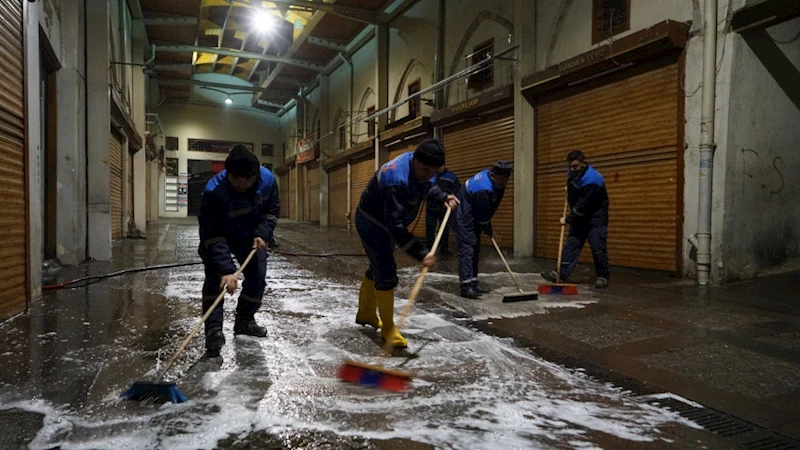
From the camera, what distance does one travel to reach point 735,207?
6.60m

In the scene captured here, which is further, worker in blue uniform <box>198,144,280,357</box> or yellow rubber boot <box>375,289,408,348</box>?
yellow rubber boot <box>375,289,408,348</box>

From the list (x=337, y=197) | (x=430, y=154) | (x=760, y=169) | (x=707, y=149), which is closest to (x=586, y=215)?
(x=707, y=149)

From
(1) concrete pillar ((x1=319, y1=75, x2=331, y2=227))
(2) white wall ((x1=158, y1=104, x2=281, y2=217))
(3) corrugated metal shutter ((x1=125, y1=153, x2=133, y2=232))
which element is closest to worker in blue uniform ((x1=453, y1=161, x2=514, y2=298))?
(3) corrugated metal shutter ((x1=125, y1=153, x2=133, y2=232))

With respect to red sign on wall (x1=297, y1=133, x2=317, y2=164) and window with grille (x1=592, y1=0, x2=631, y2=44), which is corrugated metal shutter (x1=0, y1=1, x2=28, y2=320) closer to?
window with grille (x1=592, y1=0, x2=631, y2=44)

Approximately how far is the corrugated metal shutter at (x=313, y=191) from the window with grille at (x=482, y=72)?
1549cm

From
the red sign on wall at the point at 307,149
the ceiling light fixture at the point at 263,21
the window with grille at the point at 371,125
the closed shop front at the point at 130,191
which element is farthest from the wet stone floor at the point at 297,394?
the red sign on wall at the point at 307,149

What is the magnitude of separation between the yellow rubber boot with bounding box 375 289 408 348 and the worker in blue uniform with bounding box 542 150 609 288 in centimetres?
367

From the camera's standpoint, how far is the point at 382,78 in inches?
698

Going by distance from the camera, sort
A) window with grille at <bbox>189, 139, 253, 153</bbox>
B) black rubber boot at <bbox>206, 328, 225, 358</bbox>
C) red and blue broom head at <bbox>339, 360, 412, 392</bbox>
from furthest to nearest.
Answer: window with grille at <bbox>189, 139, 253, 153</bbox> < black rubber boot at <bbox>206, 328, 225, 358</bbox> < red and blue broom head at <bbox>339, 360, 412, 392</bbox>

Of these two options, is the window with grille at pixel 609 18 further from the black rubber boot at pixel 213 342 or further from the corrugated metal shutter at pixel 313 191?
the corrugated metal shutter at pixel 313 191

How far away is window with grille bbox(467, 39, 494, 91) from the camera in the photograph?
11.8 meters

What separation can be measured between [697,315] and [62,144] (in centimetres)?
850

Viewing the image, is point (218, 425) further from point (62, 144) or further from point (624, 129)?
point (624, 129)

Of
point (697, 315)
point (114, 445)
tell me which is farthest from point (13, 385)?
point (697, 315)
